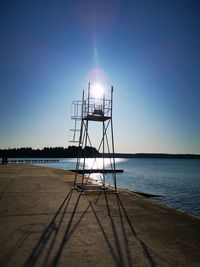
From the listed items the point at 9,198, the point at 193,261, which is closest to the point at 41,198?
the point at 9,198

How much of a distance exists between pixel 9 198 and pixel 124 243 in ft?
25.7

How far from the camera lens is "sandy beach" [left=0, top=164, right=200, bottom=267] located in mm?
4984

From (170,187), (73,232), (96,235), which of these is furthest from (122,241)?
(170,187)

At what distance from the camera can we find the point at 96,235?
645 cm

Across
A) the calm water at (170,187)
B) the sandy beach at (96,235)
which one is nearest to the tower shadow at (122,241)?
the sandy beach at (96,235)

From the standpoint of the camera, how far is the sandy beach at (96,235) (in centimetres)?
498

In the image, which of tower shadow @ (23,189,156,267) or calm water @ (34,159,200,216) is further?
calm water @ (34,159,200,216)

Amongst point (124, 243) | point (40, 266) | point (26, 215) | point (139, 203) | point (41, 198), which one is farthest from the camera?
point (41, 198)

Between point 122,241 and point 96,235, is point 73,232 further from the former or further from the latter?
point 122,241

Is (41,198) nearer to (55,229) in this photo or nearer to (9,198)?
(9,198)

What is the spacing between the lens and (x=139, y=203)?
11297 millimetres

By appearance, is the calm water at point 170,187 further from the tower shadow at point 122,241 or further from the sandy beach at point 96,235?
the tower shadow at point 122,241

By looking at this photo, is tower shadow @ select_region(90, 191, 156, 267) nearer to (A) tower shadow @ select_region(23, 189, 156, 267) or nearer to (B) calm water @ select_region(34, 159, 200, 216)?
(A) tower shadow @ select_region(23, 189, 156, 267)

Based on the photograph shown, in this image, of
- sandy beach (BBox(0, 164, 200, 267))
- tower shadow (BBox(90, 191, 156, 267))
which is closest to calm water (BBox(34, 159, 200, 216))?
sandy beach (BBox(0, 164, 200, 267))
